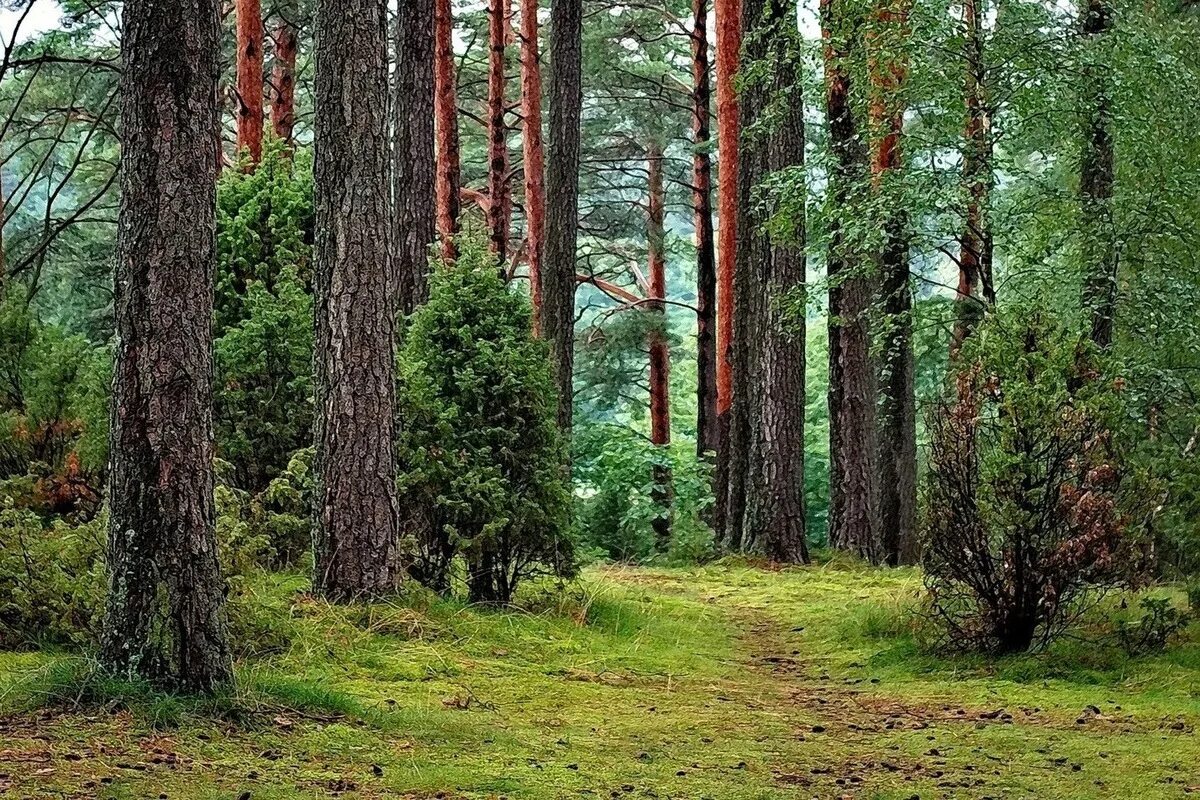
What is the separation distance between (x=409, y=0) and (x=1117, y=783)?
388 inches

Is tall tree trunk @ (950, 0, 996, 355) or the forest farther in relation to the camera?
tall tree trunk @ (950, 0, 996, 355)

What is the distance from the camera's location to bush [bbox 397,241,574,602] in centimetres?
809

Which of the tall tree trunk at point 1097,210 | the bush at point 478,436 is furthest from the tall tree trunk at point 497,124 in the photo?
the bush at point 478,436

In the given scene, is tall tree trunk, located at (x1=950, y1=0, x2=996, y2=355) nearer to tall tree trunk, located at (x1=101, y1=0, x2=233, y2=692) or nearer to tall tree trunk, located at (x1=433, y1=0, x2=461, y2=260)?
tall tree trunk, located at (x1=101, y1=0, x2=233, y2=692)

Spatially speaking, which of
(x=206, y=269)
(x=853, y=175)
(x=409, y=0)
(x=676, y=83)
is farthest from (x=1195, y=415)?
(x=676, y=83)

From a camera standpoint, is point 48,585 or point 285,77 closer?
point 48,585

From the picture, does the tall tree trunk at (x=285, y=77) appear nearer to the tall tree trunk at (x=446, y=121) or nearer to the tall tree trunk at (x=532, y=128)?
the tall tree trunk at (x=446, y=121)

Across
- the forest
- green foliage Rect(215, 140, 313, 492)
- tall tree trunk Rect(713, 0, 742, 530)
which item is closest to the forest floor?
the forest

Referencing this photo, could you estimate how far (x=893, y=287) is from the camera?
15.7 m

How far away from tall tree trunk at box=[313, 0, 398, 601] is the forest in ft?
0.08

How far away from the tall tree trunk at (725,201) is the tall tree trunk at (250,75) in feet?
22.2

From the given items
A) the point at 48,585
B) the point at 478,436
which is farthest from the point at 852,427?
the point at 48,585

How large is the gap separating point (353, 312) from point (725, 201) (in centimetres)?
1287

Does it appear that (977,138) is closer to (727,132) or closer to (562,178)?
(562,178)
